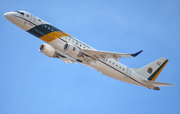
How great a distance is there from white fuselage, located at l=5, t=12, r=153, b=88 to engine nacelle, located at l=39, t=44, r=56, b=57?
332 cm

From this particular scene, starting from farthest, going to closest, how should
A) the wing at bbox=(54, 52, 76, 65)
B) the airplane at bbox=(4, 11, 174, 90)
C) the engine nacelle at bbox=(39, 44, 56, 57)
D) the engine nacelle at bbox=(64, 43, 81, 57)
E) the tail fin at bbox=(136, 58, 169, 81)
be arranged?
1. the tail fin at bbox=(136, 58, 169, 81)
2. the wing at bbox=(54, 52, 76, 65)
3. the engine nacelle at bbox=(39, 44, 56, 57)
4. the airplane at bbox=(4, 11, 174, 90)
5. the engine nacelle at bbox=(64, 43, 81, 57)

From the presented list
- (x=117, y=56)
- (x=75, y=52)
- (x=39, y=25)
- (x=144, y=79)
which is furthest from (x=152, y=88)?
(x=39, y=25)

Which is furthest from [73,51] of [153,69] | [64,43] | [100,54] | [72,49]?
[153,69]

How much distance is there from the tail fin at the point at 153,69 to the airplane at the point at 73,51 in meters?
1.60

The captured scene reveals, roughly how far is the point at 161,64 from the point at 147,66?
305 centimetres

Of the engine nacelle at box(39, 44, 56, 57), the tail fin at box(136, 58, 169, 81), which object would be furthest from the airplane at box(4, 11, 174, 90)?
the tail fin at box(136, 58, 169, 81)

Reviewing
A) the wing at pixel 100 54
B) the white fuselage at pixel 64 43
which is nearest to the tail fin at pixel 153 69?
the white fuselage at pixel 64 43

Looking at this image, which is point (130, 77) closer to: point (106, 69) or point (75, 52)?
point (106, 69)

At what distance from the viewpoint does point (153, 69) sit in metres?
45.6

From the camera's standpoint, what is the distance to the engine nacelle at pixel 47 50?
40.3 meters

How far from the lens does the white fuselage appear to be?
3575 centimetres

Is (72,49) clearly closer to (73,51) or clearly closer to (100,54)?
(73,51)

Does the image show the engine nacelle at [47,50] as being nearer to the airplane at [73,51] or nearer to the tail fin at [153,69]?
the airplane at [73,51]

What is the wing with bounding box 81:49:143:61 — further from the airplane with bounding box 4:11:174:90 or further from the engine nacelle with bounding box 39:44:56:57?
the engine nacelle with bounding box 39:44:56:57
